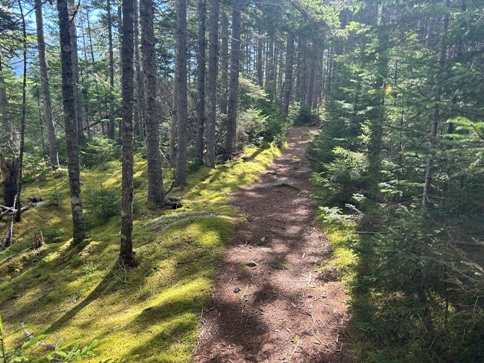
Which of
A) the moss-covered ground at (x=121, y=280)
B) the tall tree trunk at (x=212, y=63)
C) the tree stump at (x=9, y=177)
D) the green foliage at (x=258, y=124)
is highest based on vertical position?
the tall tree trunk at (x=212, y=63)

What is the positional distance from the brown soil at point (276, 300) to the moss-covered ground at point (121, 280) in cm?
35

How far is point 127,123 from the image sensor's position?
22.4 ft

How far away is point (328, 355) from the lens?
455cm

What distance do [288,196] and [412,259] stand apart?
28.3 ft

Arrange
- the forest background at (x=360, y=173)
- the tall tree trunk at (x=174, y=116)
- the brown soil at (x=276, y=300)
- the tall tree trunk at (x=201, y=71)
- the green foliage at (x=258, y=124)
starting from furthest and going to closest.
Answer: the green foliage at (x=258, y=124) → the tall tree trunk at (x=201, y=71) → the tall tree trunk at (x=174, y=116) → the brown soil at (x=276, y=300) → the forest background at (x=360, y=173)

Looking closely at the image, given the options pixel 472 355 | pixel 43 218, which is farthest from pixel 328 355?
pixel 43 218

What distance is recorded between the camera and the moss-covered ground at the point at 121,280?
16.9ft

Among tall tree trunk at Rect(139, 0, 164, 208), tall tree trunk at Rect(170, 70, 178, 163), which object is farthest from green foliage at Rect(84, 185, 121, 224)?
tall tree trunk at Rect(170, 70, 178, 163)

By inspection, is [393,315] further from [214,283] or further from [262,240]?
[262,240]

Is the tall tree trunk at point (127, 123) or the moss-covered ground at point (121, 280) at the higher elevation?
the tall tree trunk at point (127, 123)

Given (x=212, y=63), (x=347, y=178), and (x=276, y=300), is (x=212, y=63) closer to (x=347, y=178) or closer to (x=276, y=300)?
(x=347, y=178)

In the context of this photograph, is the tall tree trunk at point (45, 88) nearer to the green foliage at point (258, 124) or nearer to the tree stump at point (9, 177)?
the tree stump at point (9, 177)

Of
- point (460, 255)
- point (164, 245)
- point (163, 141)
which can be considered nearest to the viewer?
point (460, 255)

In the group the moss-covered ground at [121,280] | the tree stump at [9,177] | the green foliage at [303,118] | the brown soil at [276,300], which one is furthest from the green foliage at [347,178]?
the green foliage at [303,118]
